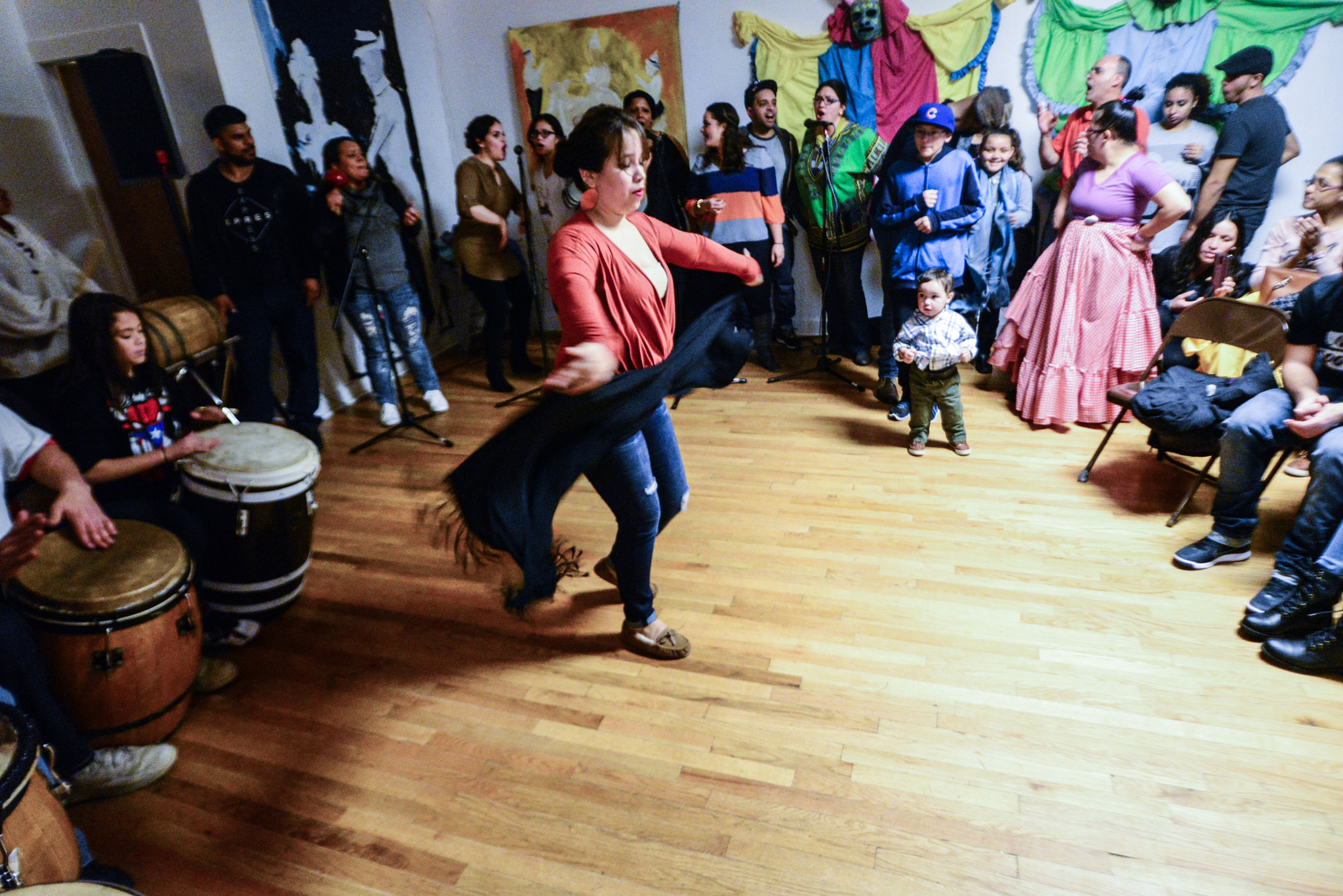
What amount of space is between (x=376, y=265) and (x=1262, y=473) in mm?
4273

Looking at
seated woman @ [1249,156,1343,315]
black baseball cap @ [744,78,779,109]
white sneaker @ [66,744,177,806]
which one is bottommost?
white sneaker @ [66,744,177,806]

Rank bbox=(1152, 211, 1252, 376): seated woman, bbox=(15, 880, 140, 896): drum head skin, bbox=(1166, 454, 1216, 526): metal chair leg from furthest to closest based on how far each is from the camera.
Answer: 1. bbox=(1152, 211, 1252, 376): seated woman
2. bbox=(1166, 454, 1216, 526): metal chair leg
3. bbox=(15, 880, 140, 896): drum head skin

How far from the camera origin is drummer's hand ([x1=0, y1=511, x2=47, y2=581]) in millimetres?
1749

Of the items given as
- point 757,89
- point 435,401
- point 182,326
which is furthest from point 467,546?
point 757,89

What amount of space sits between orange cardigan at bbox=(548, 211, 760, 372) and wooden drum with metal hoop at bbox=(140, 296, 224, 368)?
6.34 ft

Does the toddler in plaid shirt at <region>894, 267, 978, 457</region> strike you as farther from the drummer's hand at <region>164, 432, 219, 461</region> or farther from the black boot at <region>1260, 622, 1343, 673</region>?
the drummer's hand at <region>164, 432, 219, 461</region>

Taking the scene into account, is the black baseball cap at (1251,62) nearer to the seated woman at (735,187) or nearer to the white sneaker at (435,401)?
A: the seated woman at (735,187)

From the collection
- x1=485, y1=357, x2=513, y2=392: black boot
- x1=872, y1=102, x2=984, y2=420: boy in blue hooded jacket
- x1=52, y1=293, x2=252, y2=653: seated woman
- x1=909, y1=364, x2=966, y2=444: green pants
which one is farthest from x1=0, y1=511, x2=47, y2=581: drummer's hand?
x1=872, y1=102, x2=984, y2=420: boy in blue hooded jacket

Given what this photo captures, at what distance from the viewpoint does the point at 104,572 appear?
1.86 meters

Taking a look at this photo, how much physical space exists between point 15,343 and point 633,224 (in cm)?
268

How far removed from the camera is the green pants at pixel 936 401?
3.39 m

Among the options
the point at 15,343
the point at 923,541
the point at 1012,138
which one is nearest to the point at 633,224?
the point at 923,541

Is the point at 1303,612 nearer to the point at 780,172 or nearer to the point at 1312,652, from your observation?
the point at 1312,652

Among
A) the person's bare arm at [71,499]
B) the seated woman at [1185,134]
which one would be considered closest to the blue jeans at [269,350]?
the person's bare arm at [71,499]
